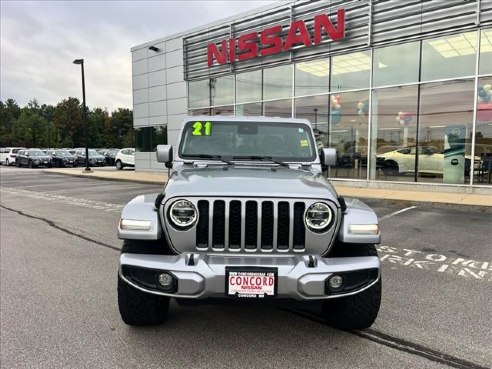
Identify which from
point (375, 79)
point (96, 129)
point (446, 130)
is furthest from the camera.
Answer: point (96, 129)

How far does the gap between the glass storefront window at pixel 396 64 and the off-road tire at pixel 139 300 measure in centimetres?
1322

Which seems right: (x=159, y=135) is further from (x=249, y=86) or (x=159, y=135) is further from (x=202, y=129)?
(x=202, y=129)

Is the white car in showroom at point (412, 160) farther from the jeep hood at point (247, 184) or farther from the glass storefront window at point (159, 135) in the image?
the glass storefront window at point (159, 135)

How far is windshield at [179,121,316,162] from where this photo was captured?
4.50 meters

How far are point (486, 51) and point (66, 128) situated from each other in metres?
79.9

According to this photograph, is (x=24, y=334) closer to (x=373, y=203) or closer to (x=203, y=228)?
(x=203, y=228)

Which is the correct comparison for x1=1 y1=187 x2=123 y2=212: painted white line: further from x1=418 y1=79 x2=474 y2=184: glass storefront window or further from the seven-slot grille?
x1=418 y1=79 x2=474 y2=184: glass storefront window

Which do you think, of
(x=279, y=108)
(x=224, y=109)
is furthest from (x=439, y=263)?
(x=224, y=109)

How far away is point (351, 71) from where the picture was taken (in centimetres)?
1561

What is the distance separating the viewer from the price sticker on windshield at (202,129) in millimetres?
4680

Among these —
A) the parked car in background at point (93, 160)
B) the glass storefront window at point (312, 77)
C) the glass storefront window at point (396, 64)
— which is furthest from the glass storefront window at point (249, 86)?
the parked car in background at point (93, 160)

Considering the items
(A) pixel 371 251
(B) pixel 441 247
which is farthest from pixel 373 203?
(A) pixel 371 251

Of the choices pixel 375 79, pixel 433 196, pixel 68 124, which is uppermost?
pixel 68 124

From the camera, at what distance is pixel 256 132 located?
15.2 feet
